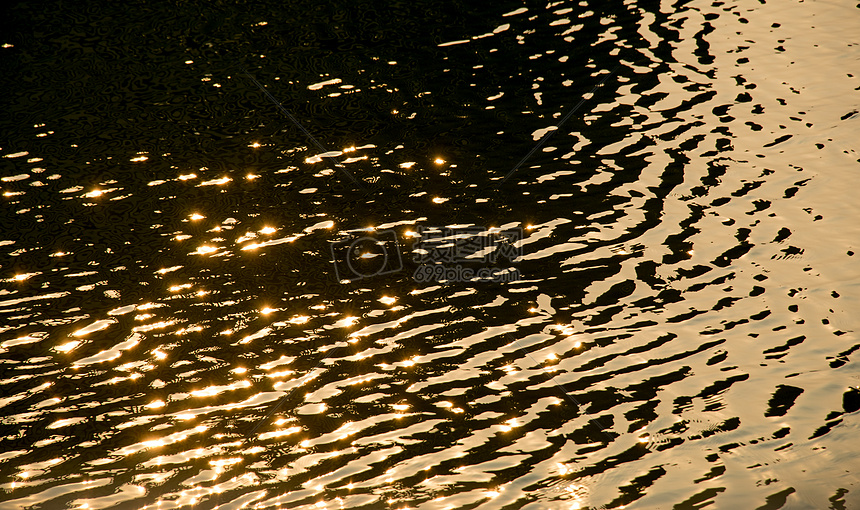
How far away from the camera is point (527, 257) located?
12039 millimetres

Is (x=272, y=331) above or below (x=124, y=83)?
below

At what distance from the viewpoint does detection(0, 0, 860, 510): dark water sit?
8.80m

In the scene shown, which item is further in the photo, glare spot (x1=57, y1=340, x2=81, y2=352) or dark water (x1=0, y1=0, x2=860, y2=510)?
glare spot (x1=57, y1=340, x2=81, y2=352)

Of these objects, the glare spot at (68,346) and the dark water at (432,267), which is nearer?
the dark water at (432,267)

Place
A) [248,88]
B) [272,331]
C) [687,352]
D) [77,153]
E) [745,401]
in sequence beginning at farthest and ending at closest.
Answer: [248,88] → [77,153] → [272,331] → [687,352] → [745,401]

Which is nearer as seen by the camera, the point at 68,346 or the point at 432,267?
the point at 68,346

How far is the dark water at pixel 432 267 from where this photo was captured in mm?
8805

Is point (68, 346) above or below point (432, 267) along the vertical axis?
above

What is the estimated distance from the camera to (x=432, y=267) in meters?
12.0

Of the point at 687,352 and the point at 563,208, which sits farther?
the point at 563,208

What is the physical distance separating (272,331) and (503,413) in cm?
340

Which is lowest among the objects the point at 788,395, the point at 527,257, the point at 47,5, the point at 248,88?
the point at 788,395

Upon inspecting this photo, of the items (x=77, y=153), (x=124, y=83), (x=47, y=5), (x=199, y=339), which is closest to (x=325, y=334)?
(x=199, y=339)

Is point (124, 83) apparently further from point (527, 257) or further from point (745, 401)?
point (745, 401)
